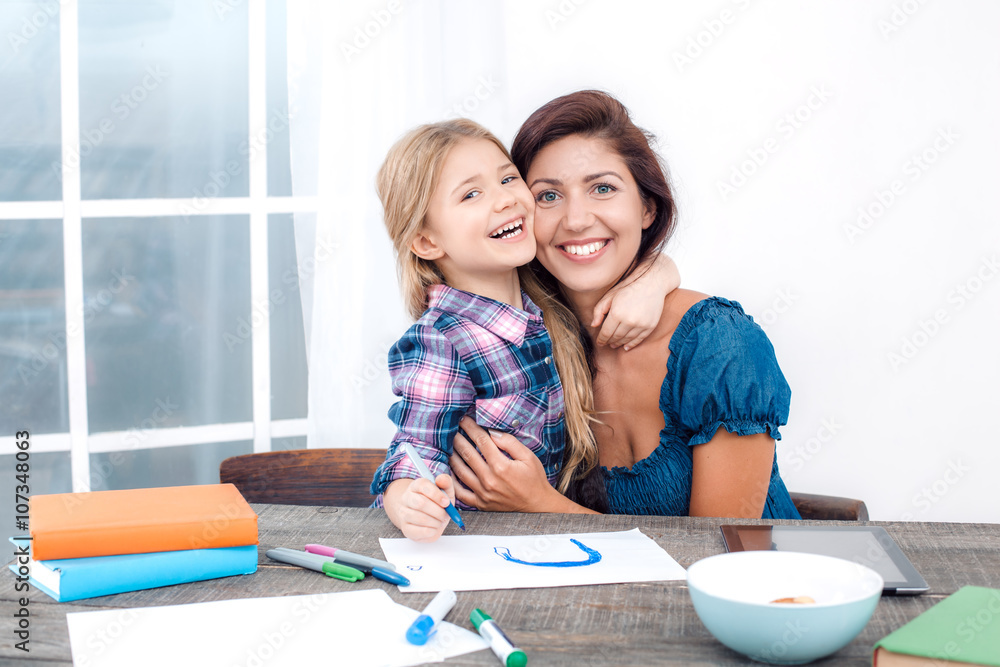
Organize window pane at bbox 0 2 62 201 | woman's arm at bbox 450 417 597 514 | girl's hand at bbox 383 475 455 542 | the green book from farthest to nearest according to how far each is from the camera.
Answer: window pane at bbox 0 2 62 201 < woman's arm at bbox 450 417 597 514 < girl's hand at bbox 383 475 455 542 < the green book

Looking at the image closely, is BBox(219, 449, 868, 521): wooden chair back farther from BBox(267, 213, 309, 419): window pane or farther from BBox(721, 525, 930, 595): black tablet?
BBox(721, 525, 930, 595): black tablet

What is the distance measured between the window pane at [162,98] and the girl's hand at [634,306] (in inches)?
46.9

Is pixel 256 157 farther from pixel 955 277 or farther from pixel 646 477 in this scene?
pixel 955 277

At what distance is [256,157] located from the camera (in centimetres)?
226

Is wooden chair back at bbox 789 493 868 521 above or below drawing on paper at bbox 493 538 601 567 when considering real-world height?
below

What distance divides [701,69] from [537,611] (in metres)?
1.98

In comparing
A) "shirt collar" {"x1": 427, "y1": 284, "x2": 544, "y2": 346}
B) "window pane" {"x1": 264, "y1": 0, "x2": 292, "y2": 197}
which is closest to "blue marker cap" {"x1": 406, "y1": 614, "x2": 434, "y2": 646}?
"shirt collar" {"x1": 427, "y1": 284, "x2": 544, "y2": 346}

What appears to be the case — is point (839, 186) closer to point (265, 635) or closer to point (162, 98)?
point (162, 98)

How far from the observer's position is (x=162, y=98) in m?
2.19

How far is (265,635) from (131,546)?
0.22m

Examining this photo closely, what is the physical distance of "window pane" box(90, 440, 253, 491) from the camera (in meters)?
2.26

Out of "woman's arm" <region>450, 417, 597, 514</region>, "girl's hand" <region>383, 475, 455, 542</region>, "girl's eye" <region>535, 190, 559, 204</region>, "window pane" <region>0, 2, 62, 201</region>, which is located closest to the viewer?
"girl's hand" <region>383, 475, 455, 542</region>

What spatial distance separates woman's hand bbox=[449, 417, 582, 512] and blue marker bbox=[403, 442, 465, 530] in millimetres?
128

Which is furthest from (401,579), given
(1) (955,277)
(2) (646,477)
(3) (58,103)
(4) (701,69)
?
(1) (955,277)
